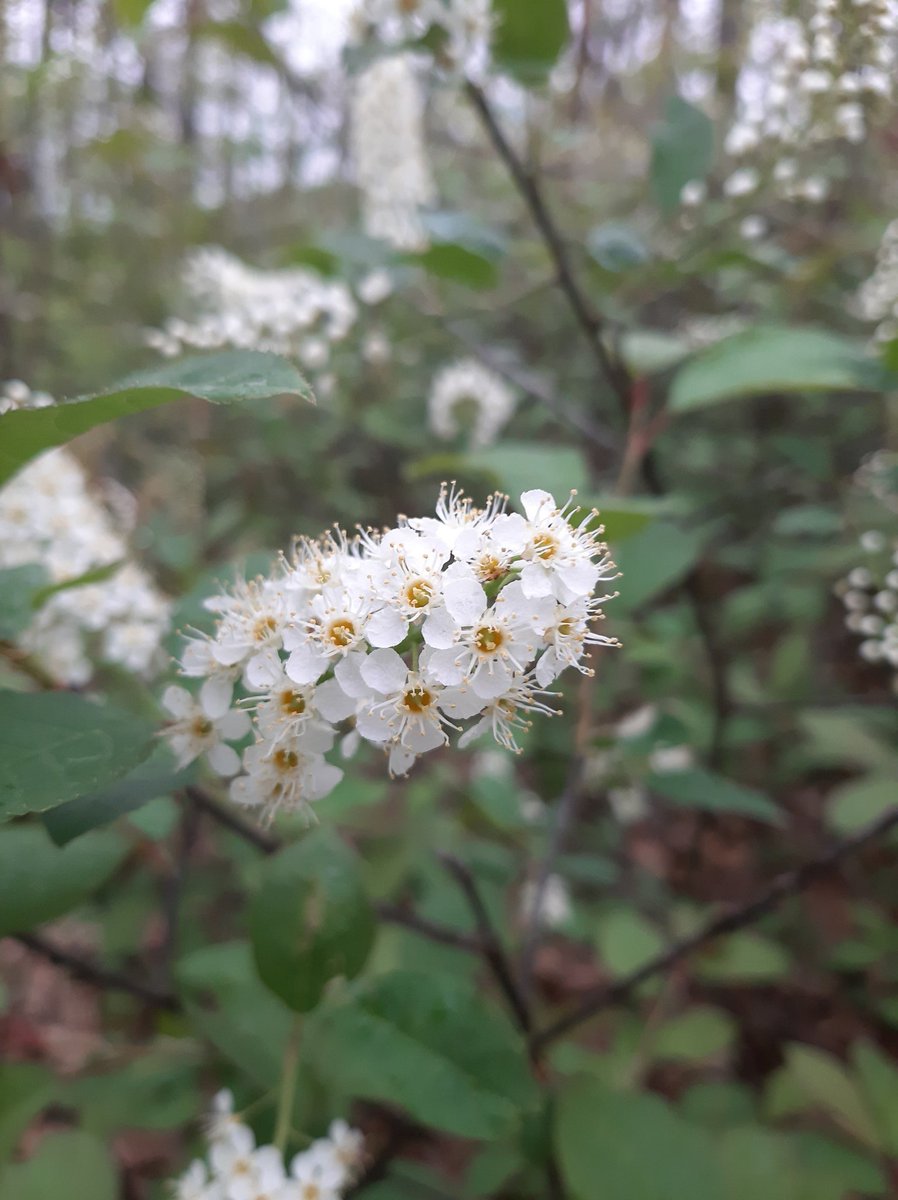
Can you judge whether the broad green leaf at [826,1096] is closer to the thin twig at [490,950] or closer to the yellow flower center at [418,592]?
the thin twig at [490,950]

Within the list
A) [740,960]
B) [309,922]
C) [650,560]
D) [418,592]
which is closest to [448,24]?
[650,560]

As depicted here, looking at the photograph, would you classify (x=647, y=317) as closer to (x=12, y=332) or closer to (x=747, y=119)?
(x=747, y=119)

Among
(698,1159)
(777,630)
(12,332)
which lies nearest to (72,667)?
(698,1159)

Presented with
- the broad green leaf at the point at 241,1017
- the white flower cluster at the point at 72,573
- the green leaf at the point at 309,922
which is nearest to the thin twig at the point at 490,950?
the green leaf at the point at 309,922

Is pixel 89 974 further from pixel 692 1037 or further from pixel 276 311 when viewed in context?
pixel 276 311

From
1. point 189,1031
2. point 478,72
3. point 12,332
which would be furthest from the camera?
point 12,332

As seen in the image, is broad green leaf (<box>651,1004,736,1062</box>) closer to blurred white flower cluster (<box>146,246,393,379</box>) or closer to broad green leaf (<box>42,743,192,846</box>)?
broad green leaf (<box>42,743,192,846</box>)
